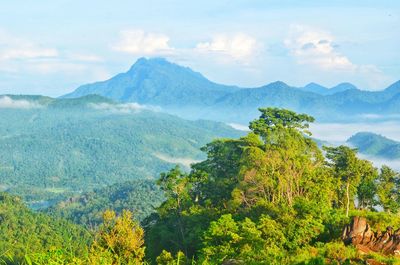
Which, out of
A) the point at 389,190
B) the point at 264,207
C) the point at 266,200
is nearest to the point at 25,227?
the point at 389,190

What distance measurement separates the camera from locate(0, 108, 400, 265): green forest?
24.2 meters

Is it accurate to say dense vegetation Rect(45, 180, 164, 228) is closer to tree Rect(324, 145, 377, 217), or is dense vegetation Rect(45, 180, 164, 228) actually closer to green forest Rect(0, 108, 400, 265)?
green forest Rect(0, 108, 400, 265)

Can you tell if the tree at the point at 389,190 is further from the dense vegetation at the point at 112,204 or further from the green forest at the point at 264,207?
the dense vegetation at the point at 112,204

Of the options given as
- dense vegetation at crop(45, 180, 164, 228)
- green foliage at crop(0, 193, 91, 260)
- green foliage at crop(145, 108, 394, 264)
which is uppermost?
green foliage at crop(145, 108, 394, 264)

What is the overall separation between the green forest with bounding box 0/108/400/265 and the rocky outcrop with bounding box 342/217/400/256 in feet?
1.91

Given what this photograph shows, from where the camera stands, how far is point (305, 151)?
153ft

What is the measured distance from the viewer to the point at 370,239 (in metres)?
25.1

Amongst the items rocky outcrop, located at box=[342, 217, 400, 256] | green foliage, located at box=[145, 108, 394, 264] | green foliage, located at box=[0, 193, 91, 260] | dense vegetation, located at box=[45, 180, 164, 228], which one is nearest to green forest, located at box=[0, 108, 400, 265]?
green foliage, located at box=[145, 108, 394, 264]

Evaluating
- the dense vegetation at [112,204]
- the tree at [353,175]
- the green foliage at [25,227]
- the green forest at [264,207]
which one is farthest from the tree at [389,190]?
the dense vegetation at [112,204]

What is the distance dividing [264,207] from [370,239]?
9244 mm

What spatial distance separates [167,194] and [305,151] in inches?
520

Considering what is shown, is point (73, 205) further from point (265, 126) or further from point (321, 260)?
point (321, 260)

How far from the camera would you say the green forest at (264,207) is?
2423cm

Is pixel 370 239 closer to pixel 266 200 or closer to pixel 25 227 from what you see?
pixel 266 200
